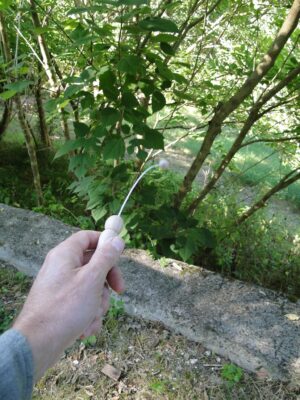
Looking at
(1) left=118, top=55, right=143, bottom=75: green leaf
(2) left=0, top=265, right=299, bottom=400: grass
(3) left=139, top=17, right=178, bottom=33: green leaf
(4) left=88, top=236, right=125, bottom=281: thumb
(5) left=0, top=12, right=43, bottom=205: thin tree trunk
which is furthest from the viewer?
(5) left=0, top=12, right=43, bottom=205: thin tree trunk

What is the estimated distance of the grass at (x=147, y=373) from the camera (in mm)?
2045

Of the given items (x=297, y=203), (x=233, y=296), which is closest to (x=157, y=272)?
(x=233, y=296)

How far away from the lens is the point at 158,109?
192 cm

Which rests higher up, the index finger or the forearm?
the index finger

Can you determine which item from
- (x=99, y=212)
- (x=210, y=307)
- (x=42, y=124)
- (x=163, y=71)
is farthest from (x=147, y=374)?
(x=42, y=124)

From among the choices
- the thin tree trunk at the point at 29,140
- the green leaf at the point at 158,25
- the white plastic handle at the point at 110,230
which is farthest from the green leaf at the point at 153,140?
the thin tree trunk at the point at 29,140

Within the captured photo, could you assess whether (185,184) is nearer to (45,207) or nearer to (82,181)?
(82,181)

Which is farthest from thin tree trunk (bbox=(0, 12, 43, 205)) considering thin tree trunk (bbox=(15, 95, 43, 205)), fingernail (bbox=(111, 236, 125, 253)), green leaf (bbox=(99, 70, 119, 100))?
fingernail (bbox=(111, 236, 125, 253))

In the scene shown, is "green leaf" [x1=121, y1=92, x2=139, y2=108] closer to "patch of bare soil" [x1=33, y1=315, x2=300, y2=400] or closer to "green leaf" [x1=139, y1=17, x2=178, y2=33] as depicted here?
"green leaf" [x1=139, y1=17, x2=178, y2=33]

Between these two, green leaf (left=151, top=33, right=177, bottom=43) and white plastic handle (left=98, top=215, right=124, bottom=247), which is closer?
white plastic handle (left=98, top=215, right=124, bottom=247)

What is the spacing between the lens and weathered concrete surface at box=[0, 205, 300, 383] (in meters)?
2.21

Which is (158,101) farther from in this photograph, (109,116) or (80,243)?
(80,243)

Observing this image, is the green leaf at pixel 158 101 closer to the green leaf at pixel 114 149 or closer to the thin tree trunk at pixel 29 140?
the green leaf at pixel 114 149

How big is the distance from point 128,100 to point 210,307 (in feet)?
4.78
